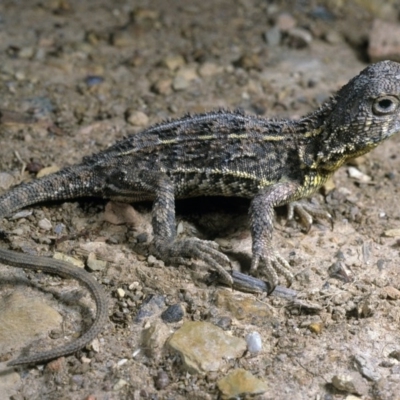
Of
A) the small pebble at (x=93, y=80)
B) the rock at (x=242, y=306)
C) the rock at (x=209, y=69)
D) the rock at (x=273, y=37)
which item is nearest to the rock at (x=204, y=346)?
the rock at (x=242, y=306)

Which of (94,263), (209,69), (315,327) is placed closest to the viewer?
(315,327)

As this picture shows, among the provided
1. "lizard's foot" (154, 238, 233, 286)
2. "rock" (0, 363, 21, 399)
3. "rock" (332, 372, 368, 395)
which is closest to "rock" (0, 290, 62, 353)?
"rock" (0, 363, 21, 399)

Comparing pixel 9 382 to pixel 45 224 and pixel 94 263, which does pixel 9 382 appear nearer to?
A: pixel 94 263

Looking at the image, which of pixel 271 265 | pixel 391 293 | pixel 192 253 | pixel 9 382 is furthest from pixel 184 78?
pixel 9 382

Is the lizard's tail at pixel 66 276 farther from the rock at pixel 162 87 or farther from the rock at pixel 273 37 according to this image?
the rock at pixel 273 37

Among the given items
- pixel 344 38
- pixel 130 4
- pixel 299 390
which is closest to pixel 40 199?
pixel 299 390
